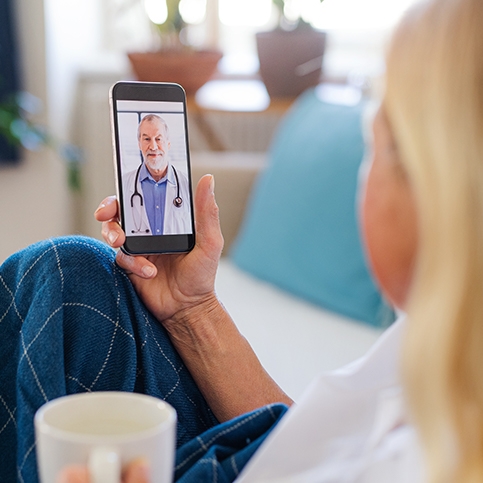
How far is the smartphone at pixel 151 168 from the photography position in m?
0.89

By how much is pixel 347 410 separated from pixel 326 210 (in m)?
0.98

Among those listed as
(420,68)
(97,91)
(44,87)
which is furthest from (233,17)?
(420,68)

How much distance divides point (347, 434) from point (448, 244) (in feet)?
0.83

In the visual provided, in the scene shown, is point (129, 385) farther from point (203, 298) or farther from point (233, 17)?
point (233, 17)

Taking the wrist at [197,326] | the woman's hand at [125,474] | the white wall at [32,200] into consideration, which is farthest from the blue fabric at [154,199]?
the white wall at [32,200]

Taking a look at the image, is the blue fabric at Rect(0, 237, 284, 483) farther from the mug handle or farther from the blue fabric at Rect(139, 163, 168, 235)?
the mug handle

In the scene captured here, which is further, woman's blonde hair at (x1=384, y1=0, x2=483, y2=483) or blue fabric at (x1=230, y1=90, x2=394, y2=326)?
blue fabric at (x1=230, y1=90, x2=394, y2=326)

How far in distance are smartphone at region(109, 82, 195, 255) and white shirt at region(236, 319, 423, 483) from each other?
0.33 metres

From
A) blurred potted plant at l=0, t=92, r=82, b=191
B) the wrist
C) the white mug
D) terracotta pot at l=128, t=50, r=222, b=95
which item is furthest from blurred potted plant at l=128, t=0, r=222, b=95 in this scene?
the white mug

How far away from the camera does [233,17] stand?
2795mm

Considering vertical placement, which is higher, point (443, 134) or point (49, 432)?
point (443, 134)

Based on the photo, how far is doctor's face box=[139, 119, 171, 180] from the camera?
90 cm

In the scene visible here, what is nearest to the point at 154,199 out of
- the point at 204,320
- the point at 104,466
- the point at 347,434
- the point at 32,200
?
the point at 204,320

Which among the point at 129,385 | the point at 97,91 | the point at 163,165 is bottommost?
the point at 129,385
